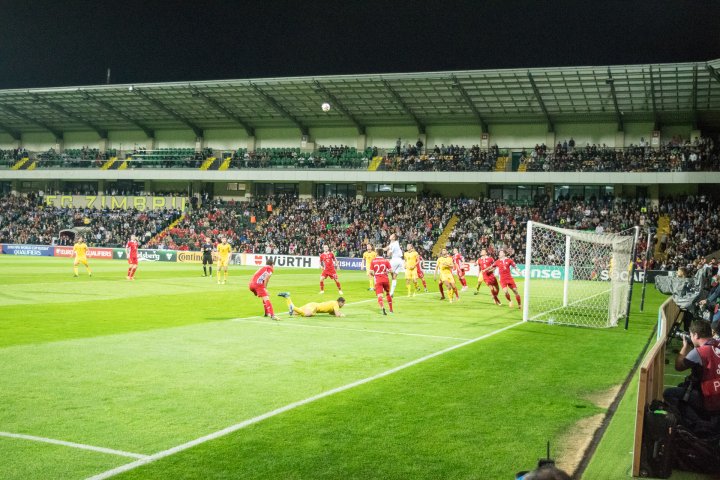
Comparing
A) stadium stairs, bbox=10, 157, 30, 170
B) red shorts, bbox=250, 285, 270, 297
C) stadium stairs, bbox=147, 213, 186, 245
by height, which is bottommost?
red shorts, bbox=250, 285, 270, 297

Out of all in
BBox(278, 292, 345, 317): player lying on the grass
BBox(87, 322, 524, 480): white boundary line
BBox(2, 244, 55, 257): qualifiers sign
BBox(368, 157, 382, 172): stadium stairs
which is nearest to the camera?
BBox(87, 322, 524, 480): white boundary line

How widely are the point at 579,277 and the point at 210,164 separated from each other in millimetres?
36855

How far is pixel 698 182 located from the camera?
44688 millimetres

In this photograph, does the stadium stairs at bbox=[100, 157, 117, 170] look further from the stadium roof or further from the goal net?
the goal net

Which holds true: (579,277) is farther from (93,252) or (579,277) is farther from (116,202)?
(116,202)

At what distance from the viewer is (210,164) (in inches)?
2361

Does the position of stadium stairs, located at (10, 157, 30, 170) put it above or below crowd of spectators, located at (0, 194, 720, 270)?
above

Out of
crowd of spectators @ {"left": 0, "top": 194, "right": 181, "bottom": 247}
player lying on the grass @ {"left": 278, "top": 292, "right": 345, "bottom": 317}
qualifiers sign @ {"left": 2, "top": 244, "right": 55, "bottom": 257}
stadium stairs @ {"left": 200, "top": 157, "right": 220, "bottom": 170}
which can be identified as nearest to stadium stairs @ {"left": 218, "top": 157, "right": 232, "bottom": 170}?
stadium stairs @ {"left": 200, "top": 157, "right": 220, "bottom": 170}

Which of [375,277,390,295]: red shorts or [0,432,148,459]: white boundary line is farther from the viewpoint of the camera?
[375,277,390,295]: red shorts

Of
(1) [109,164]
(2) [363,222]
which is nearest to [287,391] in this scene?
(2) [363,222]

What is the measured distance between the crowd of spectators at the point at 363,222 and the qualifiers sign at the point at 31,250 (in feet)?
5.72

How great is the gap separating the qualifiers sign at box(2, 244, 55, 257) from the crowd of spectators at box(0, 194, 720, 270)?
68.6 inches

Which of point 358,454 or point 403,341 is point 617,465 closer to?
point 358,454

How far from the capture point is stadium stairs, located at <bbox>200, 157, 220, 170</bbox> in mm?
59606
